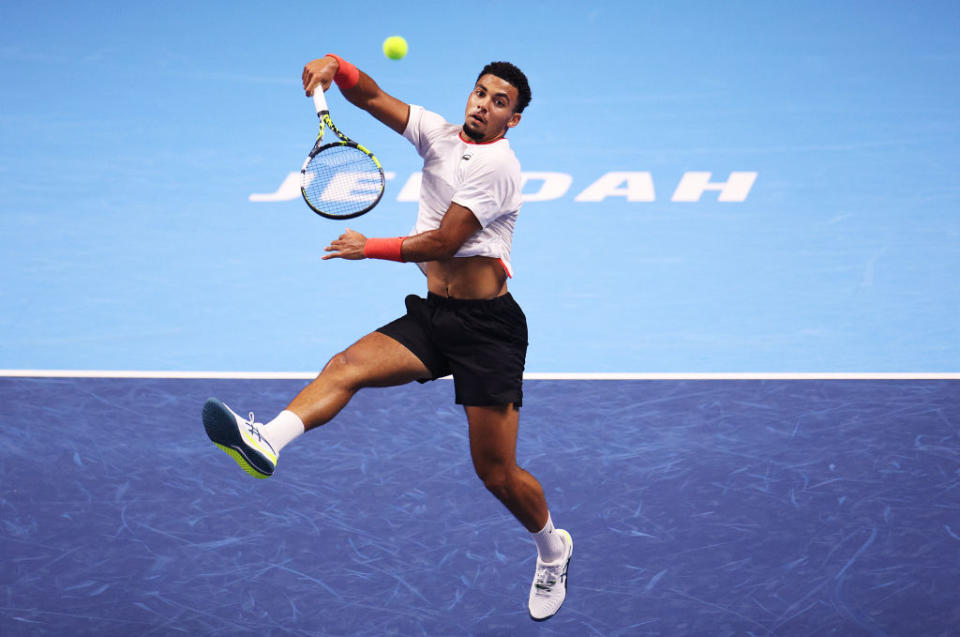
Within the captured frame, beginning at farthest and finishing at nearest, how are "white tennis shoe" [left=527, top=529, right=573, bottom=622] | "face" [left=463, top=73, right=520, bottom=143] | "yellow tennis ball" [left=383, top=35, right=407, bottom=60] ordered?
"yellow tennis ball" [left=383, top=35, right=407, bottom=60]
"white tennis shoe" [left=527, top=529, right=573, bottom=622]
"face" [left=463, top=73, right=520, bottom=143]

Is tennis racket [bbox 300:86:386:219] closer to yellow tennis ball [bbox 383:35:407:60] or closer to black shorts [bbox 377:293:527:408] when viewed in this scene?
black shorts [bbox 377:293:527:408]

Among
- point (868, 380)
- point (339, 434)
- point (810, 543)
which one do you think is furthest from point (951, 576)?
point (339, 434)

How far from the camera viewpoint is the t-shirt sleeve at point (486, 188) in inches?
158

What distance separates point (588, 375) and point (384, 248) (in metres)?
3.28

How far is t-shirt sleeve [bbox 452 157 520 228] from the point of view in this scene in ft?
13.2

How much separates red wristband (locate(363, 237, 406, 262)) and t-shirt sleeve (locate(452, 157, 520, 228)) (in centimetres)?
27

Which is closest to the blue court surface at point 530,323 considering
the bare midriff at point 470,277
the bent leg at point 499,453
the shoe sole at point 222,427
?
the bent leg at point 499,453

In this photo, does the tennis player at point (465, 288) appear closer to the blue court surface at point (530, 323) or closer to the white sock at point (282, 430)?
the white sock at point (282, 430)

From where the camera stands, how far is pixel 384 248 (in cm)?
394

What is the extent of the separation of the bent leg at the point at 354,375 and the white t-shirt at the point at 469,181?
449mm

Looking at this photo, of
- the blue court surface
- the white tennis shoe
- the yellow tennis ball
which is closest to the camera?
the white tennis shoe

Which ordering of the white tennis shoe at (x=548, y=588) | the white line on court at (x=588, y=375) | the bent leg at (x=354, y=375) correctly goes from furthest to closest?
the white line on court at (x=588, y=375)
the white tennis shoe at (x=548, y=588)
the bent leg at (x=354, y=375)

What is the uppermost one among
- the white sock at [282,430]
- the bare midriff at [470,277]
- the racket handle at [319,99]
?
the racket handle at [319,99]

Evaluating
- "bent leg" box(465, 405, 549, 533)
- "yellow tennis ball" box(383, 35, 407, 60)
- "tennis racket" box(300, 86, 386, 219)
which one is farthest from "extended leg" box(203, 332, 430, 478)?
"yellow tennis ball" box(383, 35, 407, 60)
